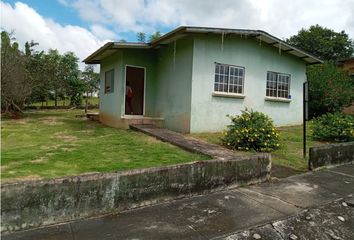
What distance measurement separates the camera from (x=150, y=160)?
6.68 meters

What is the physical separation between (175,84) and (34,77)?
35.7 feet

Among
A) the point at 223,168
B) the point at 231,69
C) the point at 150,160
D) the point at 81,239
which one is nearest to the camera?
the point at 81,239

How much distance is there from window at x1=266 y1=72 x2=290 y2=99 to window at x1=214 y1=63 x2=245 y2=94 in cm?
173

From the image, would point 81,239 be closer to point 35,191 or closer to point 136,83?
point 35,191

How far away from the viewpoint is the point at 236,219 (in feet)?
14.4

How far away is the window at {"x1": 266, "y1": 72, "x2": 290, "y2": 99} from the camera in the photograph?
43.4 feet

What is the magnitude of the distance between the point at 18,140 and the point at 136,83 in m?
7.21

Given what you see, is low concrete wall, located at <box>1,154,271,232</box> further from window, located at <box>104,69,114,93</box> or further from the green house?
window, located at <box>104,69,114,93</box>

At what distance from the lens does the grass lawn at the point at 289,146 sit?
25.4 feet

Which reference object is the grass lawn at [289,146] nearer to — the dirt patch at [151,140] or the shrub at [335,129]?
the shrub at [335,129]

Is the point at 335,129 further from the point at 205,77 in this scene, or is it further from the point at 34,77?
the point at 34,77

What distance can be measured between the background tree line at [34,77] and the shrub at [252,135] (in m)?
12.7

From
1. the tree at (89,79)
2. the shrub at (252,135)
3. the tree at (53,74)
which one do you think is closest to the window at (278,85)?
the shrub at (252,135)

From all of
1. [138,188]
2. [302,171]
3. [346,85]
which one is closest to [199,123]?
[302,171]
